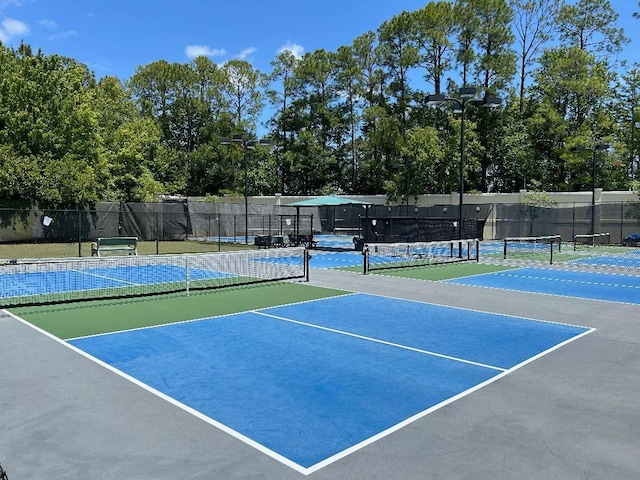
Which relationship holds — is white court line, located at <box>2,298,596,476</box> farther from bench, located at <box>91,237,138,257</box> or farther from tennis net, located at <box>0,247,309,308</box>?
bench, located at <box>91,237,138,257</box>

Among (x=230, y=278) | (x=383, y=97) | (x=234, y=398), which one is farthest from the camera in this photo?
(x=383, y=97)

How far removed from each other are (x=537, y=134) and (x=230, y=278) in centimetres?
4040

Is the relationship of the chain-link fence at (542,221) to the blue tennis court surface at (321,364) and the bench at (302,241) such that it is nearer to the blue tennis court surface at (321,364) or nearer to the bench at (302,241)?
the bench at (302,241)

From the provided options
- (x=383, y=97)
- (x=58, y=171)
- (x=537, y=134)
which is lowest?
A: (x=58, y=171)

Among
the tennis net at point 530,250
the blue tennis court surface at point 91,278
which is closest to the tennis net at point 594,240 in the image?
the tennis net at point 530,250

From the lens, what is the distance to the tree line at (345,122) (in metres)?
33.8

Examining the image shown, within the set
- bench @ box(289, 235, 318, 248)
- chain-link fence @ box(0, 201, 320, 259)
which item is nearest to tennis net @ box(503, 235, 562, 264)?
bench @ box(289, 235, 318, 248)

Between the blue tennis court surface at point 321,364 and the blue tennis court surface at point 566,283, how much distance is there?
4.35m

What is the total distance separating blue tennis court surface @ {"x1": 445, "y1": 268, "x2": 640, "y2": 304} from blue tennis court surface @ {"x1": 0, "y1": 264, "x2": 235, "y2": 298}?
8375 mm

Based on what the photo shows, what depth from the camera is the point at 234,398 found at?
19.5 feet

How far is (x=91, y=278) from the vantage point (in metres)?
16.9

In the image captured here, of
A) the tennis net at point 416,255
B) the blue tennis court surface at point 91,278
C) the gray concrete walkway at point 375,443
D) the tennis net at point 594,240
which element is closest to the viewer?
the gray concrete walkway at point 375,443

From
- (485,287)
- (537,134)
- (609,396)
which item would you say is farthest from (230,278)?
(537,134)

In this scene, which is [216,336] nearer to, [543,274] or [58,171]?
[543,274]
